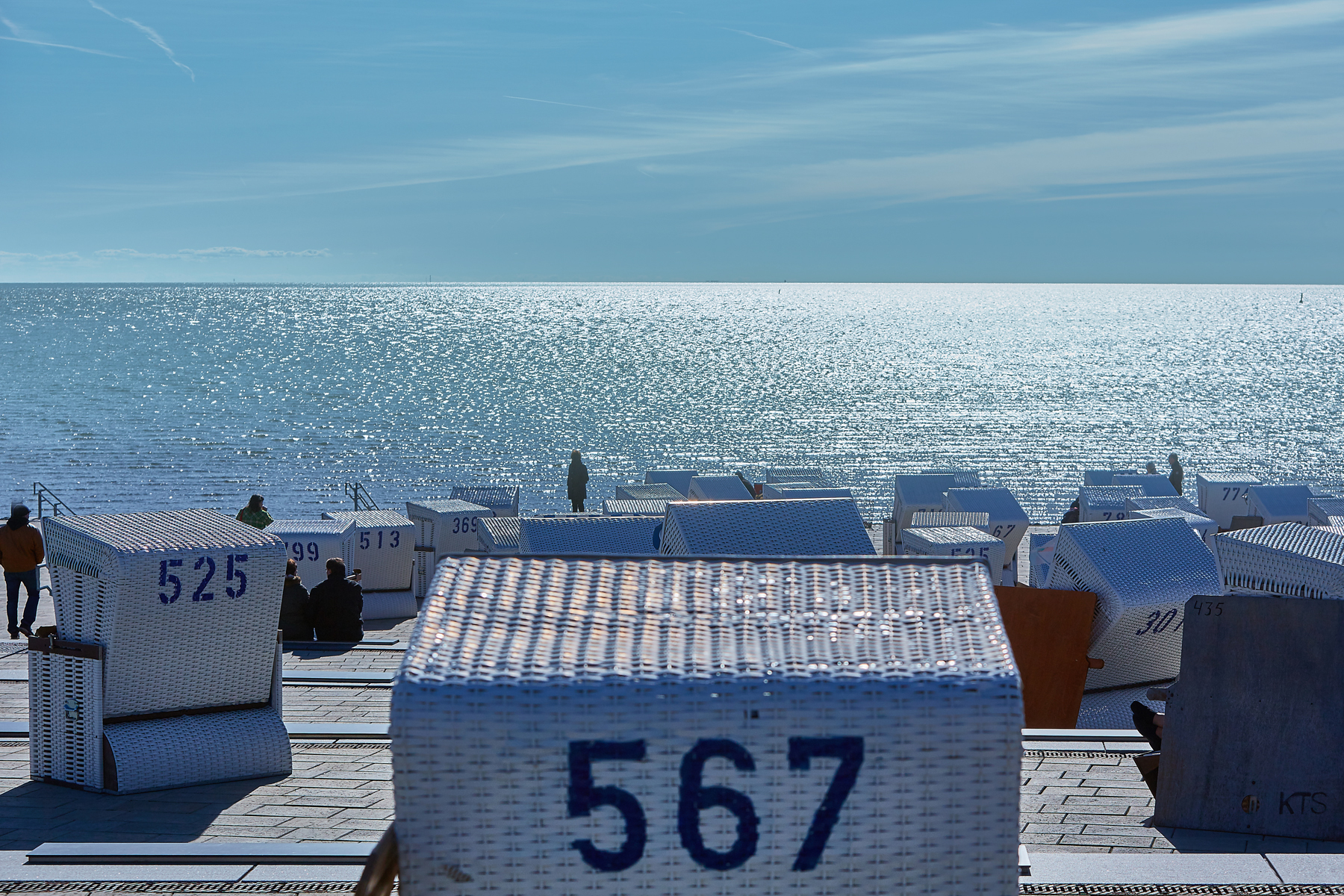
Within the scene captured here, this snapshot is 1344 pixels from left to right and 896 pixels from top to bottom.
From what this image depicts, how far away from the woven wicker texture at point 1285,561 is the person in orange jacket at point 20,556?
10.6 meters

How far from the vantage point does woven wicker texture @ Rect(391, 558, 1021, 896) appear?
319 cm

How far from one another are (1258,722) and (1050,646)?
9.56 ft

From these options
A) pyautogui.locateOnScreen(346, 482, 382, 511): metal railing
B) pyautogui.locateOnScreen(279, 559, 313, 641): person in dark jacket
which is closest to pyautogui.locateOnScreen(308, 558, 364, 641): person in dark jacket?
pyautogui.locateOnScreen(279, 559, 313, 641): person in dark jacket

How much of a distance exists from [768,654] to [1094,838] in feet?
10.1

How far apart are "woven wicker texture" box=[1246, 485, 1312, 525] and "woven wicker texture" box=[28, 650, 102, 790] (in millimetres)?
19173

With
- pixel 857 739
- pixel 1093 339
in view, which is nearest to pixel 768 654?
pixel 857 739

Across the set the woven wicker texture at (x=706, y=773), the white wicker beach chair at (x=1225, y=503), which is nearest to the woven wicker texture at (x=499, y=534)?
the woven wicker texture at (x=706, y=773)

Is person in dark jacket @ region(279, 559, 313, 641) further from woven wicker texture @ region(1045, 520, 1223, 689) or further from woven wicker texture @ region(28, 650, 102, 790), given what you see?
woven wicker texture @ region(1045, 520, 1223, 689)

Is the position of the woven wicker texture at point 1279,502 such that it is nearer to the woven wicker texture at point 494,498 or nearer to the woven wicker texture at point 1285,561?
the woven wicker texture at point 494,498

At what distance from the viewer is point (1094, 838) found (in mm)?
5633

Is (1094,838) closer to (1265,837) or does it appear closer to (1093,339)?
(1265,837)

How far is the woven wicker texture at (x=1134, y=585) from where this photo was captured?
8.91 meters

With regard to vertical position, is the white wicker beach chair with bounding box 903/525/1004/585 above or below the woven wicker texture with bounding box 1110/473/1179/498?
above

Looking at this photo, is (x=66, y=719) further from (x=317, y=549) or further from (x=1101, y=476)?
(x=1101, y=476)
